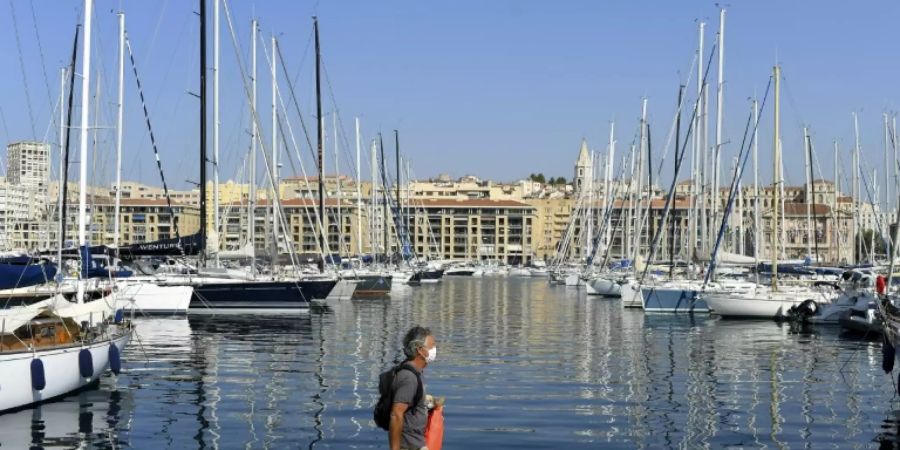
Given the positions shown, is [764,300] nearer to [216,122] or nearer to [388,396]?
[216,122]

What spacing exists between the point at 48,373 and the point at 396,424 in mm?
10266

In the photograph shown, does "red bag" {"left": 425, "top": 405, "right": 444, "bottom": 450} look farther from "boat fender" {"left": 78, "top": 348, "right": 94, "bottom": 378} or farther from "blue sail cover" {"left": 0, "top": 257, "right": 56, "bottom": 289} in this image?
"blue sail cover" {"left": 0, "top": 257, "right": 56, "bottom": 289}

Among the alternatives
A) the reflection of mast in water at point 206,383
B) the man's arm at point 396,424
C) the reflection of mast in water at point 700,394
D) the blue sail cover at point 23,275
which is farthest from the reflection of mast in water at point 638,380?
the blue sail cover at point 23,275

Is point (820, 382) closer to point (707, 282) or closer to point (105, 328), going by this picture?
point (105, 328)

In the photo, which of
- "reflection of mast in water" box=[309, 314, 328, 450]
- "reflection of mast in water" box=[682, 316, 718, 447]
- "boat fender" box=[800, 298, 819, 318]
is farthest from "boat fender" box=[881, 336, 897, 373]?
"boat fender" box=[800, 298, 819, 318]

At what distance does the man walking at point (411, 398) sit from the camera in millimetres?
8797

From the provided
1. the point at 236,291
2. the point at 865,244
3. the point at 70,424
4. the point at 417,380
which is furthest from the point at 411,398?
the point at 865,244

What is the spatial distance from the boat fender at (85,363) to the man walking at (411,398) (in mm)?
10605

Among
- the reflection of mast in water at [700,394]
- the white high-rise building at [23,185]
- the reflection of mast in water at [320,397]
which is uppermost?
the white high-rise building at [23,185]

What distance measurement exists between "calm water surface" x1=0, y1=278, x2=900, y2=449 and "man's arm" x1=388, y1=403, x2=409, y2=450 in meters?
5.75

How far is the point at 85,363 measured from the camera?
725 inches

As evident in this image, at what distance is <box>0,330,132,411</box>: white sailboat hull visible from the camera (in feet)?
53.6

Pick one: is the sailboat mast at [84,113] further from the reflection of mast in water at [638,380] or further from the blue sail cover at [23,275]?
the reflection of mast in water at [638,380]

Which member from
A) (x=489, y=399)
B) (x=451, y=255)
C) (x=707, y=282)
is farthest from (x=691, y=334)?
(x=451, y=255)
